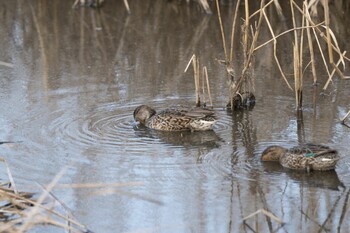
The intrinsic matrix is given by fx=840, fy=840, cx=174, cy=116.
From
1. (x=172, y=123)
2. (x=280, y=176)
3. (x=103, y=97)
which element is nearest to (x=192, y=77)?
(x=103, y=97)

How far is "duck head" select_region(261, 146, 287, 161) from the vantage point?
7051mm

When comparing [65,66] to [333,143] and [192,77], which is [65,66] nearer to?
[192,77]

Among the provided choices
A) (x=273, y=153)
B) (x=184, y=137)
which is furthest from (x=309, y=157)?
(x=184, y=137)

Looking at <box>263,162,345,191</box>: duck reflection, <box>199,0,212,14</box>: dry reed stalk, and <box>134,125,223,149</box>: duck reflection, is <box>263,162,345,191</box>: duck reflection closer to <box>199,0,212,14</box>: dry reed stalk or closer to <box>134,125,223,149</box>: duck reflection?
<box>134,125,223,149</box>: duck reflection

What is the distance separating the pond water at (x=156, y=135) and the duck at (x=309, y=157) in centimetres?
9

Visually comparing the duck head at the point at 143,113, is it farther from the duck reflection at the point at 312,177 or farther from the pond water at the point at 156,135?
the duck reflection at the point at 312,177

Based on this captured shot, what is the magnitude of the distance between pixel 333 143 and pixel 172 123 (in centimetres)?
160

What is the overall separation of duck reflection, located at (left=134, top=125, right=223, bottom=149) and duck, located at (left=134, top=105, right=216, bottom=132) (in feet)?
0.17

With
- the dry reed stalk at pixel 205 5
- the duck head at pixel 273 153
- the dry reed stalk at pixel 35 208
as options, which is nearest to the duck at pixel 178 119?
the duck head at pixel 273 153

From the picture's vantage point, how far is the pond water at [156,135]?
6043 millimetres

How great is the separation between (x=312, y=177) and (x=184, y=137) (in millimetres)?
1695

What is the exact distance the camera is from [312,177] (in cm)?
678

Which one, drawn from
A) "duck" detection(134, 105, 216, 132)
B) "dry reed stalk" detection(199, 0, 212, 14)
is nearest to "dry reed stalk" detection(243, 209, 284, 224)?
"duck" detection(134, 105, 216, 132)

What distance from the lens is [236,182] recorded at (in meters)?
6.61
